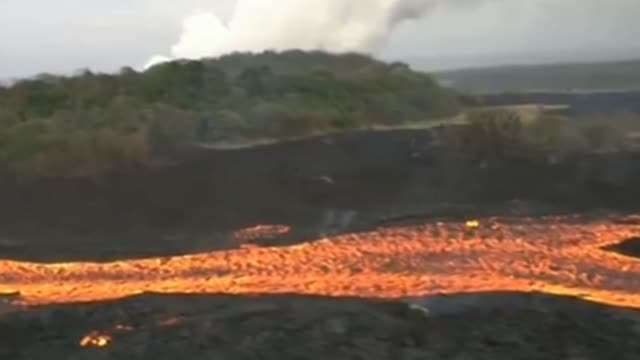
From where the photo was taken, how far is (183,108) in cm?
3325

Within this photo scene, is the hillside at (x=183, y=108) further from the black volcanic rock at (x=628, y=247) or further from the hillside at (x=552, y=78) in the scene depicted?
the black volcanic rock at (x=628, y=247)

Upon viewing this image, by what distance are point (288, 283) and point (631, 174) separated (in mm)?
11370

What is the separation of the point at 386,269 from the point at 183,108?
20.9m

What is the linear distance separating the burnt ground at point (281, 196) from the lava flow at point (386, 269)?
1019 mm

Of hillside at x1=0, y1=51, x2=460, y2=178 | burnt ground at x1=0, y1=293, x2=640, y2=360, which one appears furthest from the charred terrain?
hillside at x1=0, y1=51, x2=460, y2=178

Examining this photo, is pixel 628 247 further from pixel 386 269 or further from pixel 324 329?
pixel 324 329

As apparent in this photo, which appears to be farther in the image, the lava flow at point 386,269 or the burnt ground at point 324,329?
the lava flow at point 386,269

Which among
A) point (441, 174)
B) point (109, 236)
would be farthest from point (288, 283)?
point (441, 174)

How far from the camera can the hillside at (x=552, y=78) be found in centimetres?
4691

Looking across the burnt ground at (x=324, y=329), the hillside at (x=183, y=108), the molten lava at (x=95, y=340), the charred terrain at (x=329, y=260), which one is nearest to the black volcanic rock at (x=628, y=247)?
the charred terrain at (x=329, y=260)

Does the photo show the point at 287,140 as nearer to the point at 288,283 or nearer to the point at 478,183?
the point at 478,183

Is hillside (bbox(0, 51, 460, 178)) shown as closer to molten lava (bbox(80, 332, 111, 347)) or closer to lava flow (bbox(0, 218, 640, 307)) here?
lava flow (bbox(0, 218, 640, 307))

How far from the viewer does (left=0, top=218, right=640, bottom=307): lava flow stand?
39.8 feet

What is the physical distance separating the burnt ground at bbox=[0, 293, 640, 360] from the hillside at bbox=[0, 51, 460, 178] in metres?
12.9
